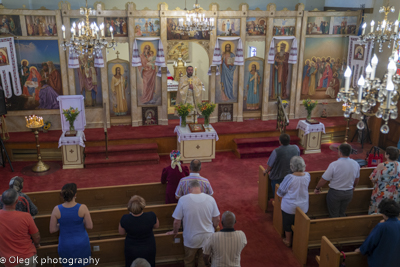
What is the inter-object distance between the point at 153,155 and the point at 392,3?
8836 millimetres

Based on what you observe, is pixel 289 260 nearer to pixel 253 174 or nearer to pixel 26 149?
pixel 253 174

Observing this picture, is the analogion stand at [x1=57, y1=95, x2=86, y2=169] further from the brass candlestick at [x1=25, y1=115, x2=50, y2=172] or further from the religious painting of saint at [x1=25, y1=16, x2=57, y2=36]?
the religious painting of saint at [x1=25, y1=16, x2=57, y2=36]

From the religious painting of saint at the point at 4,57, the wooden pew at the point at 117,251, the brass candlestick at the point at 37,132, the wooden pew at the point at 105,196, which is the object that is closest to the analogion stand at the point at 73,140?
the brass candlestick at the point at 37,132

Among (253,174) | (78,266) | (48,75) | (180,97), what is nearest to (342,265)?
(78,266)

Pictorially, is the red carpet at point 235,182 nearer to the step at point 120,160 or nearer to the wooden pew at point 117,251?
the step at point 120,160

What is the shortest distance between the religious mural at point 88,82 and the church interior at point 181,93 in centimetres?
3

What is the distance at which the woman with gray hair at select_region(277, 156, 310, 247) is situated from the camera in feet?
21.4

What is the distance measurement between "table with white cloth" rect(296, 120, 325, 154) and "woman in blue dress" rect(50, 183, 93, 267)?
345 inches

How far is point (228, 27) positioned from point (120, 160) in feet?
18.5

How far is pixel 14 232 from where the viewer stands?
5023mm

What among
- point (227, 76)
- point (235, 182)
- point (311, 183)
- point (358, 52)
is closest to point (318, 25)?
point (358, 52)

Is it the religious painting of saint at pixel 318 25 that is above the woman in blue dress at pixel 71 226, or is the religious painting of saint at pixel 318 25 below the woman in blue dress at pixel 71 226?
above

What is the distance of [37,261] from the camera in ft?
19.1

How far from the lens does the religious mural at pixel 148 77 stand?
1274 centimetres
